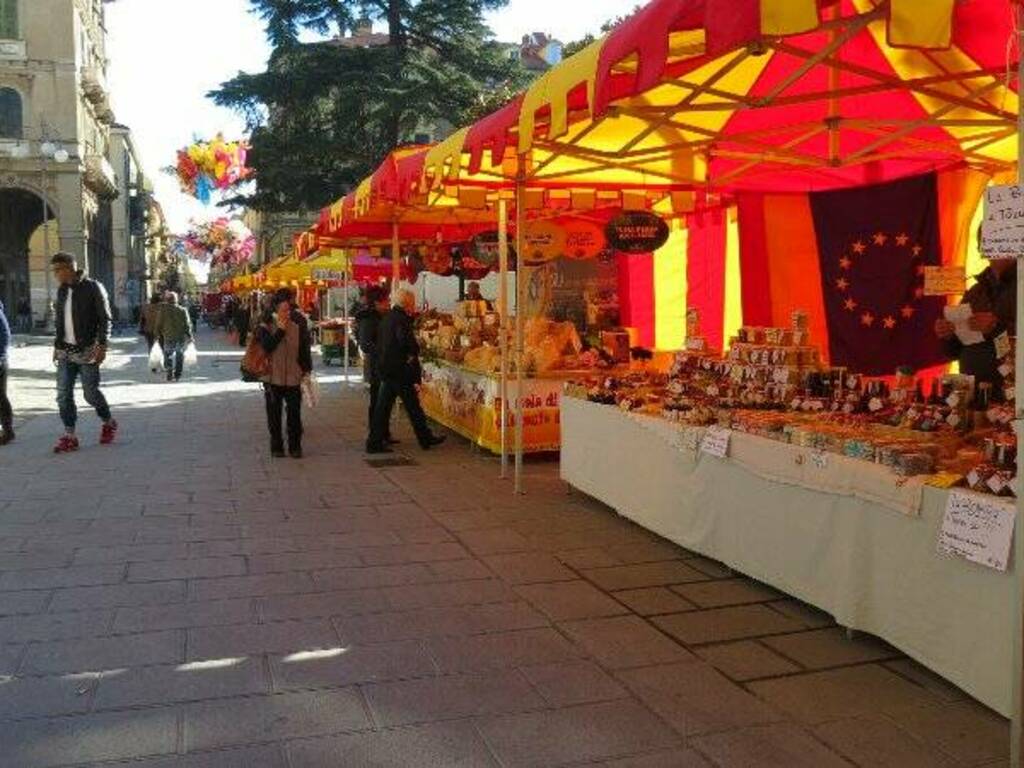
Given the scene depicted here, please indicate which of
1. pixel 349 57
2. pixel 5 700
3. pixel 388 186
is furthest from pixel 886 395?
pixel 349 57

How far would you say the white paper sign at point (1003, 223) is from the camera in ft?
9.46

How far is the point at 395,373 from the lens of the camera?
966 centimetres

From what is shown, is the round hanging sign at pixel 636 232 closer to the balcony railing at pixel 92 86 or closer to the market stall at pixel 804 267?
the market stall at pixel 804 267

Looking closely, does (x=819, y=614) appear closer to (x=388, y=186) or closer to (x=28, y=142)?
(x=388, y=186)

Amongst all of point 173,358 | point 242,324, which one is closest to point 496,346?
point 173,358

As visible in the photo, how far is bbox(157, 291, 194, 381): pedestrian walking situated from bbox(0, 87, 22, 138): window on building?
32.5 meters

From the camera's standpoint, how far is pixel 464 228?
45.2 ft

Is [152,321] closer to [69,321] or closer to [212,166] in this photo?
[69,321]

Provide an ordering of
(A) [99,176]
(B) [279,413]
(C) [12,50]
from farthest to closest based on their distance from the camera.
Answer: (A) [99,176] < (C) [12,50] < (B) [279,413]

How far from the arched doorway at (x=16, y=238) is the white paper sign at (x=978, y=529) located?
48.4 m

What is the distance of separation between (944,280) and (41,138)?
46.4m

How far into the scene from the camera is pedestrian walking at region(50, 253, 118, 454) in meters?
9.40

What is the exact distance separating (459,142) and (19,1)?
151 feet

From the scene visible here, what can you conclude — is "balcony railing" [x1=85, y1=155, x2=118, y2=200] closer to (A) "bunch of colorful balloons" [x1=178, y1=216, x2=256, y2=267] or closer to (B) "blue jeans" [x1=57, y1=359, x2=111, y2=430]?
(A) "bunch of colorful balloons" [x1=178, y1=216, x2=256, y2=267]
